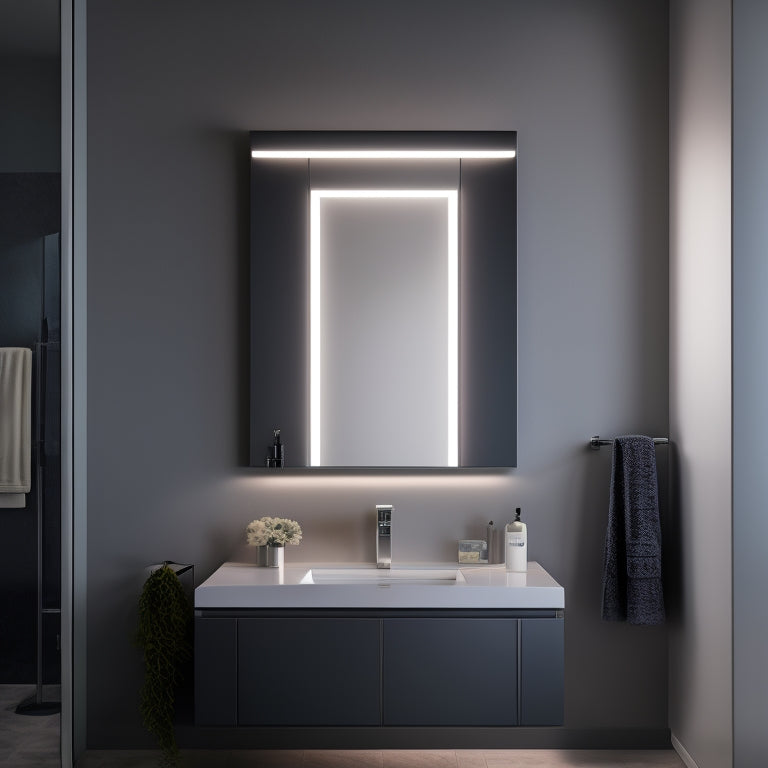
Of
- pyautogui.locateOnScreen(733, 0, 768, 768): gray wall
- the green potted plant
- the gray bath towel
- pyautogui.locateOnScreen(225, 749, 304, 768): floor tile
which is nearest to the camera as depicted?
pyautogui.locateOnScreen(733, 0, 768, 768): gray wall

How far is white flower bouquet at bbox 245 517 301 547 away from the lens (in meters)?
2.89

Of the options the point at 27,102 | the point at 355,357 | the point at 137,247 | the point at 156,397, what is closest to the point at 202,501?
the point at 156,397

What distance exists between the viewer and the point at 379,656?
2.63 meters

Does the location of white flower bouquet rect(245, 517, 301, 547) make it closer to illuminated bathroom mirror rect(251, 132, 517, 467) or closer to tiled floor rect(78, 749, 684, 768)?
illuminated bathroom mirror rect(251, 132, 517, 467)

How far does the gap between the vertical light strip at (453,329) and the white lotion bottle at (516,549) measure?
32 centimetres

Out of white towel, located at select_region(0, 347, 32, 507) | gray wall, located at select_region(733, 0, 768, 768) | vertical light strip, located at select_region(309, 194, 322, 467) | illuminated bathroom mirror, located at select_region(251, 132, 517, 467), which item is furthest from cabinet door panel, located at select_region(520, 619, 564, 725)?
white towel, located at select_region(0, 347, 32, 507)

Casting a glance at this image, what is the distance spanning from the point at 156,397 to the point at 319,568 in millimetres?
875

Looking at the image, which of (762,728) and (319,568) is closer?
(762,728)

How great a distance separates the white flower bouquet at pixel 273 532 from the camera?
2.89 m

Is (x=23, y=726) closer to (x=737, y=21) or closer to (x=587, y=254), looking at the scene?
(x=587, y=254)

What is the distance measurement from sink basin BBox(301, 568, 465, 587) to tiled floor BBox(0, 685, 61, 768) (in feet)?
3.15

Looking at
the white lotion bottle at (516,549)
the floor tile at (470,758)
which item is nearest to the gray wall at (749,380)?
the white lotion bottle at (516,549)

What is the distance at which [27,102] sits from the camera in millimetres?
2668

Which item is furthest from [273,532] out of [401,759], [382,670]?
[401,759]
